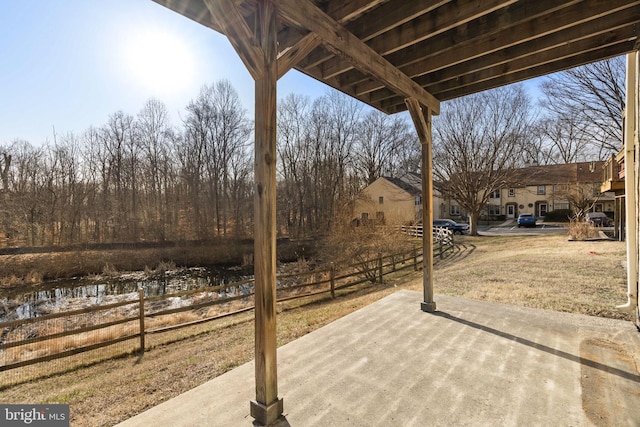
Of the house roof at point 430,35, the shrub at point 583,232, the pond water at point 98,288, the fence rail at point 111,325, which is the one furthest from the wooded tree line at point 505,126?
the house roof at point 430,35

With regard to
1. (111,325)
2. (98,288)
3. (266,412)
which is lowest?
(98,288)

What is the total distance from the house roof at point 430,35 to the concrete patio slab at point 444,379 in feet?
8.46

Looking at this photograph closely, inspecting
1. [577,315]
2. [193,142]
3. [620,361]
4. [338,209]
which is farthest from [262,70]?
[193,142]

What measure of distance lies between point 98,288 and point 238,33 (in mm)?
13727

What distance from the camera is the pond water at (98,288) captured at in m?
9.52

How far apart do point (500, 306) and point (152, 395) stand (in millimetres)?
4797

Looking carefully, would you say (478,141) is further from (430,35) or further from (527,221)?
(430,35)

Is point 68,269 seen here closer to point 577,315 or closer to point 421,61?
point 421,61

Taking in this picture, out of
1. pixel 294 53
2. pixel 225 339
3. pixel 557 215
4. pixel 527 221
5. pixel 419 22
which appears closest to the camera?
pixel 294 53

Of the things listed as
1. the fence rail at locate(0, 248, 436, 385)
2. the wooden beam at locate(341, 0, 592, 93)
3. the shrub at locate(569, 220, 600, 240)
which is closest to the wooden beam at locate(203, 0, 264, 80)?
the wooden beam at locate(341, 0, 592, 93)

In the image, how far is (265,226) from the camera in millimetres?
2025

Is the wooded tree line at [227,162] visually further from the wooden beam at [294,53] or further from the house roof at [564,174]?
A: the wooden beam at [294,53]

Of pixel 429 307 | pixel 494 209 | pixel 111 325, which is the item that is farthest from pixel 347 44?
pixel 494 209

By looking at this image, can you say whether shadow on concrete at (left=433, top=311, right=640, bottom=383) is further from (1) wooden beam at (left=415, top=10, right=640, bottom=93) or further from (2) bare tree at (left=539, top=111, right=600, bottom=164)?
(2) bare tree at (left=539, top=111, right=600, bottom=164)
